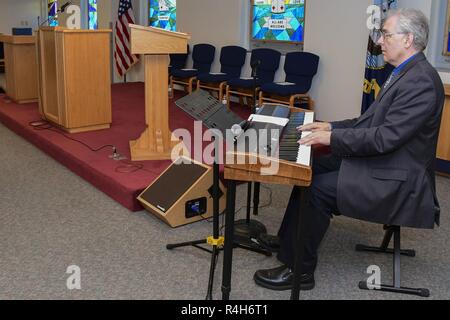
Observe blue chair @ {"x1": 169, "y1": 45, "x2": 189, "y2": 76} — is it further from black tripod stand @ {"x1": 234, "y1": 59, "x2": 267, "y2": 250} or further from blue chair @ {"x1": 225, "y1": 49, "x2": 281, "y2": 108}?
black tripod stand @ {"x1": 234, "y1": 59, "x2": 267, "y2": 250}

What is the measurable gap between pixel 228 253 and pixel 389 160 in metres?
0.84

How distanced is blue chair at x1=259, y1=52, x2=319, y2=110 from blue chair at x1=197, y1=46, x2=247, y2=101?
85 cm

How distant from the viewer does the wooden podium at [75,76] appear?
15.3 feet

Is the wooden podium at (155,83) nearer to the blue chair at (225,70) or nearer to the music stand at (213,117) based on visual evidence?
the music stand at (213,117)

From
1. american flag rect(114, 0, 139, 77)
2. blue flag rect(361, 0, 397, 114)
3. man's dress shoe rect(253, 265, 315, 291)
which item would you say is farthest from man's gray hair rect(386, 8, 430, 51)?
american flag rect(114, 0, 139, 77)

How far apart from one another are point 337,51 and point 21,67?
396 cm

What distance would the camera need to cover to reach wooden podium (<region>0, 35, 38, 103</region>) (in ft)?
20.4

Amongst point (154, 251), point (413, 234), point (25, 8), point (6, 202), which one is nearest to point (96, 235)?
point (154, 251)

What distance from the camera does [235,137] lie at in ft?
7.14

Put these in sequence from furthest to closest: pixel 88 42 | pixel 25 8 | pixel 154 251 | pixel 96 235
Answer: pixel 25 8 → pixel 88 42 → pixel 96 235 → pixel 154 251

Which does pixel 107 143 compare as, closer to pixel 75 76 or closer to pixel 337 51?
pixel 75 76

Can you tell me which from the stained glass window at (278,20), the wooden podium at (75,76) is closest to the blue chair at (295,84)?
the stained glass window at (278,20)

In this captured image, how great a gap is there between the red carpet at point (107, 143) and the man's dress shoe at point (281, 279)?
123 cm
